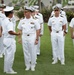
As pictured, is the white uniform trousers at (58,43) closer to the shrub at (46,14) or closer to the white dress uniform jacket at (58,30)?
the white dress uniform jacket at (58,30)

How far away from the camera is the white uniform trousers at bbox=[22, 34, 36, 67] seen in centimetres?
884

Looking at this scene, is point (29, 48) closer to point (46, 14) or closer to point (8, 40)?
point (8, 40)

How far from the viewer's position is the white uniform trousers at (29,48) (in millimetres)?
8836

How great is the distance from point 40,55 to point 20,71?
2652 mm

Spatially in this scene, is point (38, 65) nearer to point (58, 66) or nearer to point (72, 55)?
point (58, 66)

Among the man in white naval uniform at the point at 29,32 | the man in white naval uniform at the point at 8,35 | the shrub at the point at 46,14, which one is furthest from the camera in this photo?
the shrub at the point at 46,14

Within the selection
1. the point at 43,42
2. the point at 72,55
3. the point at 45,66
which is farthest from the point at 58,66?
the point at 43,42

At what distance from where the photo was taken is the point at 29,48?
29.5 ft

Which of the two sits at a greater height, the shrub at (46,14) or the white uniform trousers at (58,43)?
the white uniform trousers at (58,43)

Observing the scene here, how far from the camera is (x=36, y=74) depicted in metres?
8.83

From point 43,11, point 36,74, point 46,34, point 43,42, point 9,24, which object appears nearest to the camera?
point 9,24

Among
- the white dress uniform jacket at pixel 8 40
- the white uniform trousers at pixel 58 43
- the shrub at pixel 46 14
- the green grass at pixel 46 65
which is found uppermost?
the white dress uniform jacket at pixel 8 40

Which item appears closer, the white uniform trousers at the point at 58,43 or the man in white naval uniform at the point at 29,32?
the man in white naval uniform at the point at 29,32

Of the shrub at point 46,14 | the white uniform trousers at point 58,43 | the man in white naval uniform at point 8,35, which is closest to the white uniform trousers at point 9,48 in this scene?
Result: the man in white naval uniform at point 8,35
